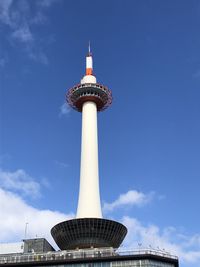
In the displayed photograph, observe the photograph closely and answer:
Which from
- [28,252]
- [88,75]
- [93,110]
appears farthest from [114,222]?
[88,75]

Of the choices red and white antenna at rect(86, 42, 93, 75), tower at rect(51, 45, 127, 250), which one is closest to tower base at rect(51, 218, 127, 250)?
tower at rect(51, 45, 127, 250)

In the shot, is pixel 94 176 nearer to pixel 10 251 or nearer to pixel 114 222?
pixel 114 222

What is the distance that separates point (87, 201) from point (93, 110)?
27464 mm

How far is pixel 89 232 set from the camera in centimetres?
9862

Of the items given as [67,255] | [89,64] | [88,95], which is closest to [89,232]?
[67,255]

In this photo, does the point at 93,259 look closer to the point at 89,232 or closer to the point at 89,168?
the point at 89,232

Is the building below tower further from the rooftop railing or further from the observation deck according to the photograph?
the observation deck

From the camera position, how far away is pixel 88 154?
117750 mm

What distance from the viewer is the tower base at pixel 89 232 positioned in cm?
9844

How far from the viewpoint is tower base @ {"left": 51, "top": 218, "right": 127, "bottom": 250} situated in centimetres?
9844

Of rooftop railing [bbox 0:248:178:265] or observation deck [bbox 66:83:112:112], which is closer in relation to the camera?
rooftop railing [bbox 0:248:178:265]

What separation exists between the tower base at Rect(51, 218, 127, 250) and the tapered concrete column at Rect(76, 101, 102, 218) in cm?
660

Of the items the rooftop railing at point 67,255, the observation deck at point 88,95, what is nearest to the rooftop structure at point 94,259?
the rooftop railing at point 67,255

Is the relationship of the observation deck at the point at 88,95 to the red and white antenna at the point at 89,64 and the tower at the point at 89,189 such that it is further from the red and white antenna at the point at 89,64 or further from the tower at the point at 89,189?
the red and white antenna at the point at 89,64
